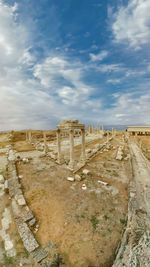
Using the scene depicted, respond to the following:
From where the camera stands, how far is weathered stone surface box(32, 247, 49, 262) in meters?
4.31

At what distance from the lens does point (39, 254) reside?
446 centimetres

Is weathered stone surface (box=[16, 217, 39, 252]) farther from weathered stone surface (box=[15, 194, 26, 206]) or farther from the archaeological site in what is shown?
weathered stone surface (box=[15, 194, 26, 206])

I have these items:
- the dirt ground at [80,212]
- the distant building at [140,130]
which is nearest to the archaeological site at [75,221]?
the dirt ground at [80,212]

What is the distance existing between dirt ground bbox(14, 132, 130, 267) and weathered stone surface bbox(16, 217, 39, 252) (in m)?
0.36

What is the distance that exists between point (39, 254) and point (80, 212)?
2794mm

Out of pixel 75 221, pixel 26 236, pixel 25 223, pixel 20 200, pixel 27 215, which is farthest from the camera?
pixel 20 200

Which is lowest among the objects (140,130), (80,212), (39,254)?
(39,254)

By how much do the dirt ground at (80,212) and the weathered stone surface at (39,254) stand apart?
394 mm

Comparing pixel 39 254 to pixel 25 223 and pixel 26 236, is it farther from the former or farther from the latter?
pixel 25 223

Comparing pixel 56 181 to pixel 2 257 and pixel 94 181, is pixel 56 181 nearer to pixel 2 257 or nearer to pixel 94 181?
pixel 94 181

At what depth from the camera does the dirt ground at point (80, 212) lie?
4691mm

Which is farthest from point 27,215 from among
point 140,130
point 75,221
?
point 140,130

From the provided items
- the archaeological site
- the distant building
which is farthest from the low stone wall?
the distant building

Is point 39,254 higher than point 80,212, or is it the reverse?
point 80,212
